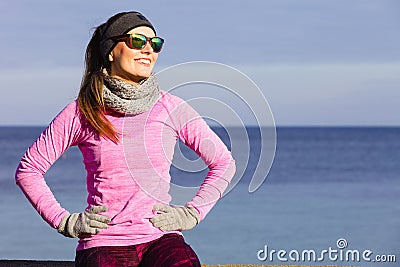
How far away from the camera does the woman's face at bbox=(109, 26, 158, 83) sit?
3451mm

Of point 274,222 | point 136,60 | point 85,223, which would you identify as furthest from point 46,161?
point 274,222

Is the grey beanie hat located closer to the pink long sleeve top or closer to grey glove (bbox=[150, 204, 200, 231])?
the pink long sleeve top

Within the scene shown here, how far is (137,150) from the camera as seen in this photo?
342cm

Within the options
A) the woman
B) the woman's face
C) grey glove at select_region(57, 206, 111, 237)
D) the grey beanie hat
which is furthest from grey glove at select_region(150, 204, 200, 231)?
the grey beanie hat

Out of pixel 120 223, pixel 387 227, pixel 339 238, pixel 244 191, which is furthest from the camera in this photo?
pixel 244 191

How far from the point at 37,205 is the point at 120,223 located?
0.96 feet

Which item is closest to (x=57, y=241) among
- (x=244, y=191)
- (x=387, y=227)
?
(x=387, y=227)

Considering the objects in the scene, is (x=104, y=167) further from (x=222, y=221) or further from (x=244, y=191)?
(x=244, y=191)

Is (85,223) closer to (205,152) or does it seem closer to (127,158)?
(127,158)

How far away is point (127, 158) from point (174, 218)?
0.25 meters

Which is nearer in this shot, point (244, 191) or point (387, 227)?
point (387, 227)

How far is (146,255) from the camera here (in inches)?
132

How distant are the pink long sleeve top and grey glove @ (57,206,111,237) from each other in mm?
26

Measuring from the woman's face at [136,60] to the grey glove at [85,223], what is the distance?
1.51 ft
